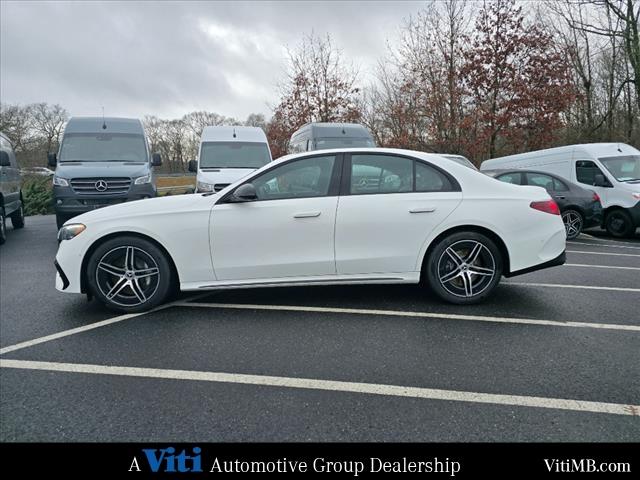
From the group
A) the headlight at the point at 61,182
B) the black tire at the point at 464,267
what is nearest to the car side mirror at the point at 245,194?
the black tire at the point at 464,267

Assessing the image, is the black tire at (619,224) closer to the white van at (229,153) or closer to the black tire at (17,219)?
the white van at (229,153)

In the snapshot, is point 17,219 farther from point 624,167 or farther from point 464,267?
point 624,167

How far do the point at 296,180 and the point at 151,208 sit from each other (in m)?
1.46

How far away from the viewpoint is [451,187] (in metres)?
4.05

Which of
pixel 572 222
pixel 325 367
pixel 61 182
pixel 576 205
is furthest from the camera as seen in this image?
pixel 572 222

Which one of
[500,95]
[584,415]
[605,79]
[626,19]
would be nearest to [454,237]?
[584,415]

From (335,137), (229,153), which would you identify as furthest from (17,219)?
(335,137)

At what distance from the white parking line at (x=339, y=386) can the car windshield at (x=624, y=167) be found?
9.06 m

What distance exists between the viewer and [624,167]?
373 inches

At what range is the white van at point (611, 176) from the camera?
8.98 m

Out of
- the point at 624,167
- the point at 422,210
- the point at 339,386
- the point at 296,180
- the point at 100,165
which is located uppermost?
the point at 100,165

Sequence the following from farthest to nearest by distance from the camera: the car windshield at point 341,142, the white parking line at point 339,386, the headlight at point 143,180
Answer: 1. the car windshield at point 341,142
2. the headlight at point 143,180
3. the white parking line at point 339,386

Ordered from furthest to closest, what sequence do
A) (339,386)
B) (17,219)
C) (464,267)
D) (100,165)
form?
1. (17,219)
2. (100,165)
3. (464,267)
4. (339,386)

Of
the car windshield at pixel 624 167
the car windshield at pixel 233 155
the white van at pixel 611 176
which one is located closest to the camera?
the white van at pixel 611 176
